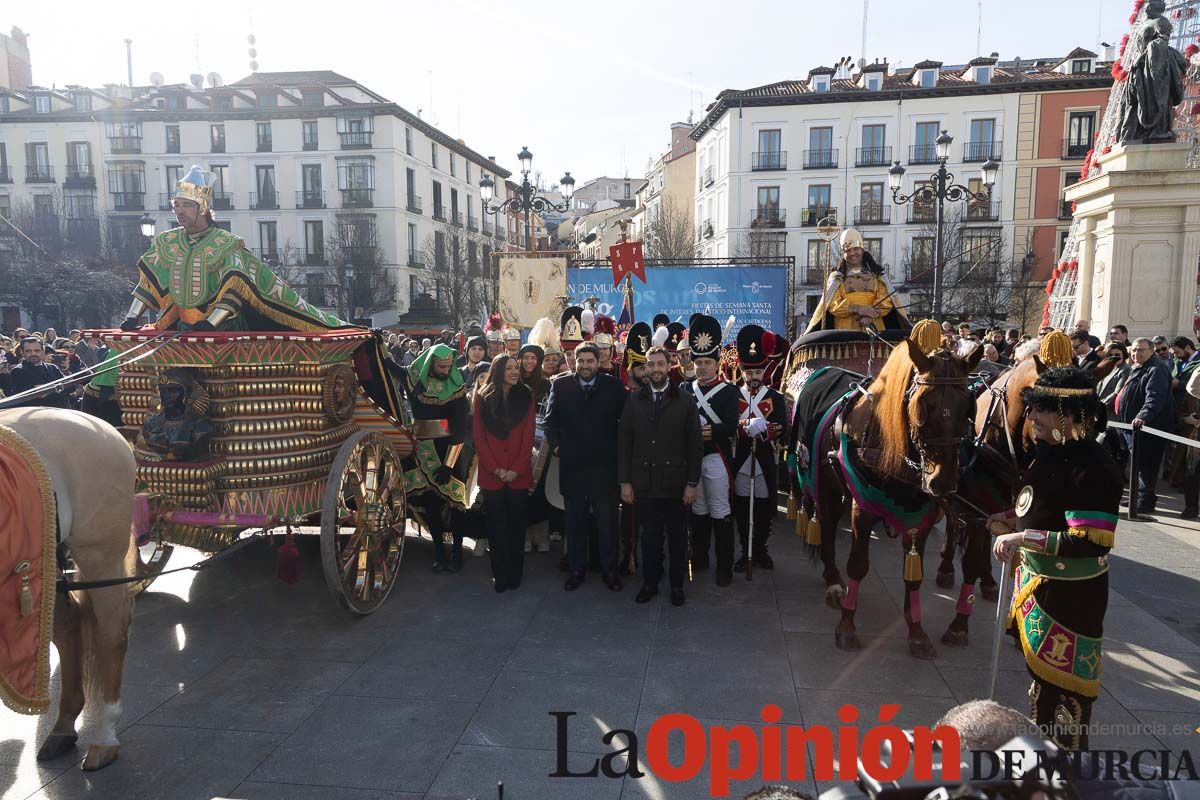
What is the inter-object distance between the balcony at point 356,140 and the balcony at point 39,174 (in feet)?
53.6

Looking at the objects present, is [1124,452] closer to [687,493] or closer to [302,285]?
[687,493]

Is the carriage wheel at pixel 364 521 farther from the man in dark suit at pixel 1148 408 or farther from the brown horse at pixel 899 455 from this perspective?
the man in dark suit at pixel 1148 408

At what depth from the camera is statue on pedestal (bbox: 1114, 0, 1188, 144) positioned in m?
9.98

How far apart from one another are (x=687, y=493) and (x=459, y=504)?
2.09 meters

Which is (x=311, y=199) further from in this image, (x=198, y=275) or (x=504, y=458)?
(x=504, y=458)

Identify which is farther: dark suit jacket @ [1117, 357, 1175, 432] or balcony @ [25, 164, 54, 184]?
balcony @ [25, 164, 54, 184]

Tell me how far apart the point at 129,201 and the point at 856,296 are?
146 feet

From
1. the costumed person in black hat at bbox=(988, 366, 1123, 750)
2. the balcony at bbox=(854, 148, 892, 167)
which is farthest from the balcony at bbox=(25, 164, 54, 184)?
the costumed person in black hat at bbox=(988, 366, 1123, 750)

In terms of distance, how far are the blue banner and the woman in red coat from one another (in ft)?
32.4

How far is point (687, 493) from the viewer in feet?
17.6

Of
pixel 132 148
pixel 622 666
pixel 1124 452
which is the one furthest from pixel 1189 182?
pixel 132 148

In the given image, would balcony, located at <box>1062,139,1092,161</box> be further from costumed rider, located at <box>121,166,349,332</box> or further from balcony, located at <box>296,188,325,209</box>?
costumed rider, located at <box>121,166,349,332</box>

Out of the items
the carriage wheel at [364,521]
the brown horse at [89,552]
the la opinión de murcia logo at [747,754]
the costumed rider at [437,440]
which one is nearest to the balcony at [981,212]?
the costumed rider at [437,440]

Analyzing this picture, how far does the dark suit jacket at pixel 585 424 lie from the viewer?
223 inches
